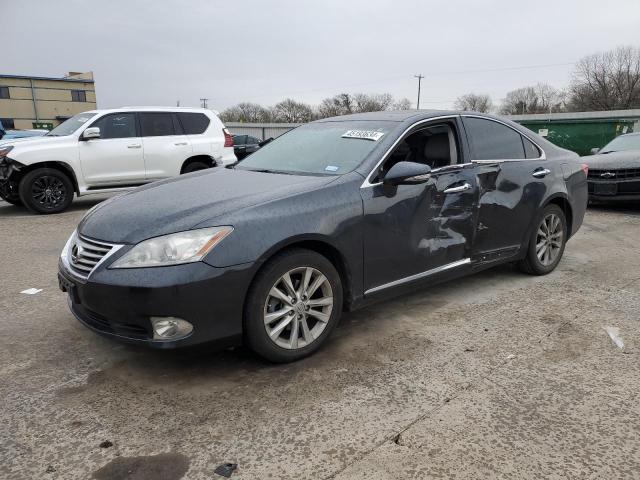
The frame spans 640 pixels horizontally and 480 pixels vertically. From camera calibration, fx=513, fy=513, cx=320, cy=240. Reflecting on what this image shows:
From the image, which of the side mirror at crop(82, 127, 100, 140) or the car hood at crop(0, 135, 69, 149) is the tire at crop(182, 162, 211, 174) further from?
the car hood at crop(0, 135, 69, 149)

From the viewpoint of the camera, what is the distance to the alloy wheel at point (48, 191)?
846cm

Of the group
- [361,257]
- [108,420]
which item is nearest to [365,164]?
[361,257]

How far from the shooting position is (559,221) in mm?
5082

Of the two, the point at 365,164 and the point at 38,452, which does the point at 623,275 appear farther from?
the point at 38,452

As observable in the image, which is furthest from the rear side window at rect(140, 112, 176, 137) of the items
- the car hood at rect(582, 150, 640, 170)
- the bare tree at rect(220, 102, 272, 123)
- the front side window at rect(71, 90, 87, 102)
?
the bare tree at rect(220, 102, 272, 123)

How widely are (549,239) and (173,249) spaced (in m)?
3.79

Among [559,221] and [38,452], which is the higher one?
[559,221]

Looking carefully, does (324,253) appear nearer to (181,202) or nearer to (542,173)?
(181,202)

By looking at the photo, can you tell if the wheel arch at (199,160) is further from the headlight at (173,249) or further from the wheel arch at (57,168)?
the headlight at (173,249)

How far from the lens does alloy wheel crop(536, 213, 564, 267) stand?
4.93 meters

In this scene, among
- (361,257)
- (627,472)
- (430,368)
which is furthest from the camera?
(361,257)

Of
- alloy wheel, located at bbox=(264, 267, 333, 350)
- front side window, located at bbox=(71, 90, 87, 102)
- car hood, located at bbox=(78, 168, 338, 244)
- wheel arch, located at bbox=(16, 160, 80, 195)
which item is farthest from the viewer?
front side window, located at bbox=(71, 90, 87, 102)

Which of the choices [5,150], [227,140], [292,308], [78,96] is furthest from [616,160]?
[78,96]

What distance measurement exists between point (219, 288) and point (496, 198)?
263cm
